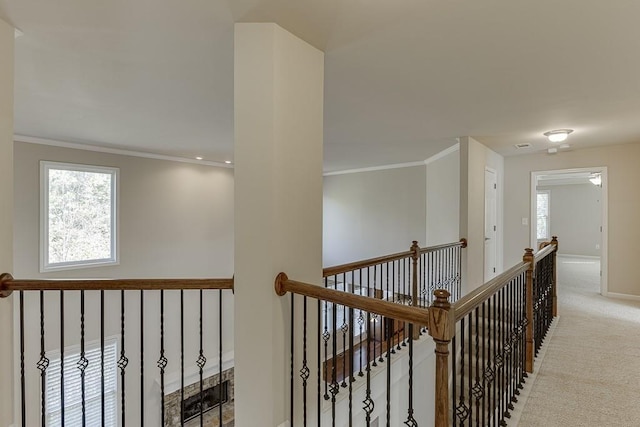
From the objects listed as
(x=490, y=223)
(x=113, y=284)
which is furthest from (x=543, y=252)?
(x=113, y=284)

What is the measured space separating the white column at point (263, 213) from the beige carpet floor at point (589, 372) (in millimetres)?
1557

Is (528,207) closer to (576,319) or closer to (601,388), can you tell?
(576,319)

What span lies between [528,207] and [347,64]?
15.5ft

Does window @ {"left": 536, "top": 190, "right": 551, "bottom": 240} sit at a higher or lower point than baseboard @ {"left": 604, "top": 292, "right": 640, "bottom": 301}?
higher

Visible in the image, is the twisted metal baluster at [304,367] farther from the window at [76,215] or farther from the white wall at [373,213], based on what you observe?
the white wall at [373,213]

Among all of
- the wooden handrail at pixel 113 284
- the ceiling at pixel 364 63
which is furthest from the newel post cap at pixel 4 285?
the ceiling at pixel 364 63

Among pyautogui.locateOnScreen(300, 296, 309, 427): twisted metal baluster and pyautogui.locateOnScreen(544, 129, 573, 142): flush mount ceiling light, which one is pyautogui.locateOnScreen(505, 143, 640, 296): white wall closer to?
pyautogui.locateOnScreen(544, 129, 573, 142): flush mount ceiling light

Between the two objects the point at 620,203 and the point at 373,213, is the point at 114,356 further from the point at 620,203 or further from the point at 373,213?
the point at 620,203

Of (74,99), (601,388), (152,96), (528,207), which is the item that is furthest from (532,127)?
(74,99)

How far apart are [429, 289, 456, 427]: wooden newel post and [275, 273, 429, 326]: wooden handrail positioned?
0.15 ft

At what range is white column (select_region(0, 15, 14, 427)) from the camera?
184cm

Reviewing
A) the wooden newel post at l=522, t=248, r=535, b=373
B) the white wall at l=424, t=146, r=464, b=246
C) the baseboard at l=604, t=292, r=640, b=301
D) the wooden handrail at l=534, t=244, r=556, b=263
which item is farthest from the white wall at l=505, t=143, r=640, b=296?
the wooden newel post at l=522, t=248, r=535, b=373

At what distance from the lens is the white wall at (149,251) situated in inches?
177

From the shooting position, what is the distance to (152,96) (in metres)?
2.99
